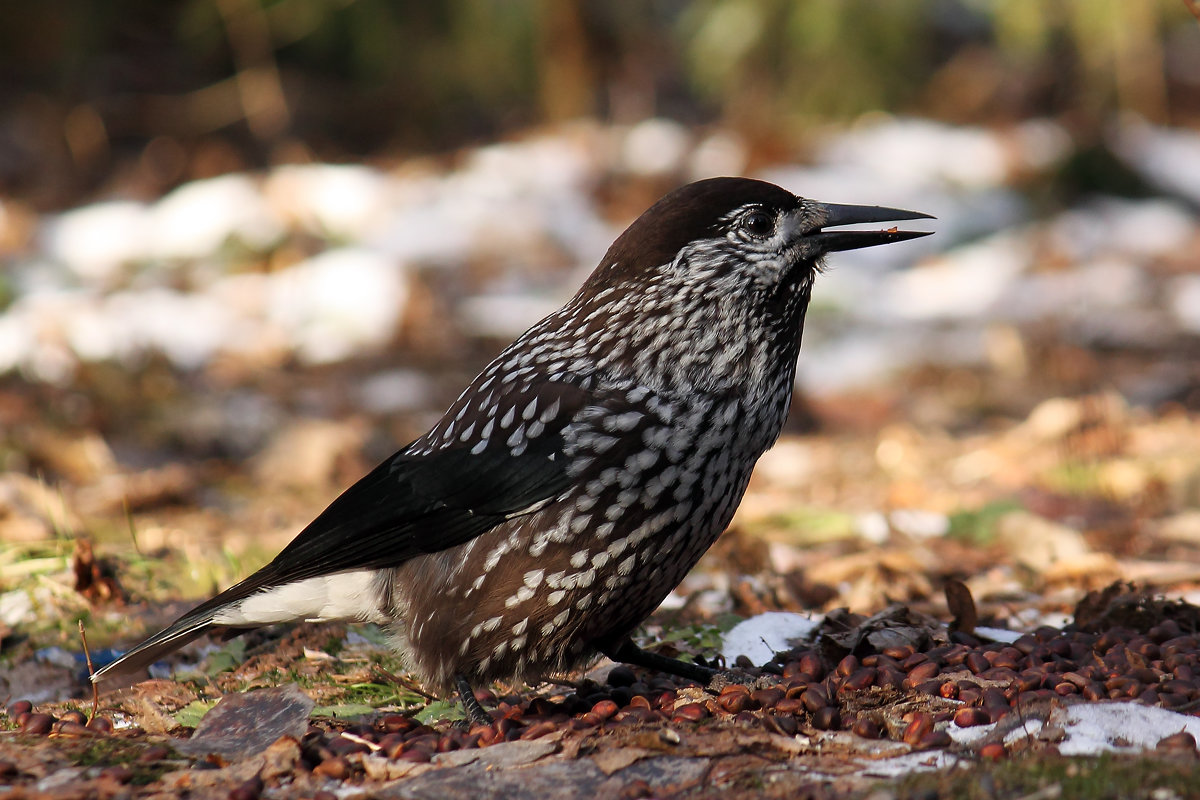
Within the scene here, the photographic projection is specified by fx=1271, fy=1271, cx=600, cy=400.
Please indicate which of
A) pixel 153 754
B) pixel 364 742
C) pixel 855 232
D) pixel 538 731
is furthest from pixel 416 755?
pixel 855 232

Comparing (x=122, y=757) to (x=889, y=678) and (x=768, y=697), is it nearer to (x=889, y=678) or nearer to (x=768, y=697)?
(x=768, y=697)

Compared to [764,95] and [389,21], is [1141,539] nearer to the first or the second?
[764,95]

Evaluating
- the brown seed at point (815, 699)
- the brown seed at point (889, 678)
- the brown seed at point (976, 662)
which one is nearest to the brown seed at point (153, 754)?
the brown seed at point (815, 699)

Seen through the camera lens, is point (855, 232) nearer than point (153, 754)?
No

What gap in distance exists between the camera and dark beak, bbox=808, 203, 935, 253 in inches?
154

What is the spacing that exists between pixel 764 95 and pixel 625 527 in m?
10.3

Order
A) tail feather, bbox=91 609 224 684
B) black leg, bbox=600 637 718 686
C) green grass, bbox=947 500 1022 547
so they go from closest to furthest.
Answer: tail feather, bbox=91 609 224 684 → black leg, bbox=600 637 718 686 → green grass, bbox=947 500 1022 547

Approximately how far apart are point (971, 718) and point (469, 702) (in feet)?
4.46

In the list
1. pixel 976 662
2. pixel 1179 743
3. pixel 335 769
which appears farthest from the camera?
pixel 976 662

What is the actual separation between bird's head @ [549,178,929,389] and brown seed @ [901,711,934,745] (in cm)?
114

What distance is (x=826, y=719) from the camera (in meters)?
3.08

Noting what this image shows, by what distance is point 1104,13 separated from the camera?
11180 mm

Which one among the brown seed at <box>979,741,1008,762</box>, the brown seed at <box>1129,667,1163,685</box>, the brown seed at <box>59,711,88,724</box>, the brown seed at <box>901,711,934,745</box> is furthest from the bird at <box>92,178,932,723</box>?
the brown seed at <box>1129,667,1163,685</box>

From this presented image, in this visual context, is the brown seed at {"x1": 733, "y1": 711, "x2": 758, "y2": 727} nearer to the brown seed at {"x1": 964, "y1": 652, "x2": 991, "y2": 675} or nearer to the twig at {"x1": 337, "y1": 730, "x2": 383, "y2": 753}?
the brown seed at {"x1": 964, "y1": 652, "x2": 991, "y2": 675}
